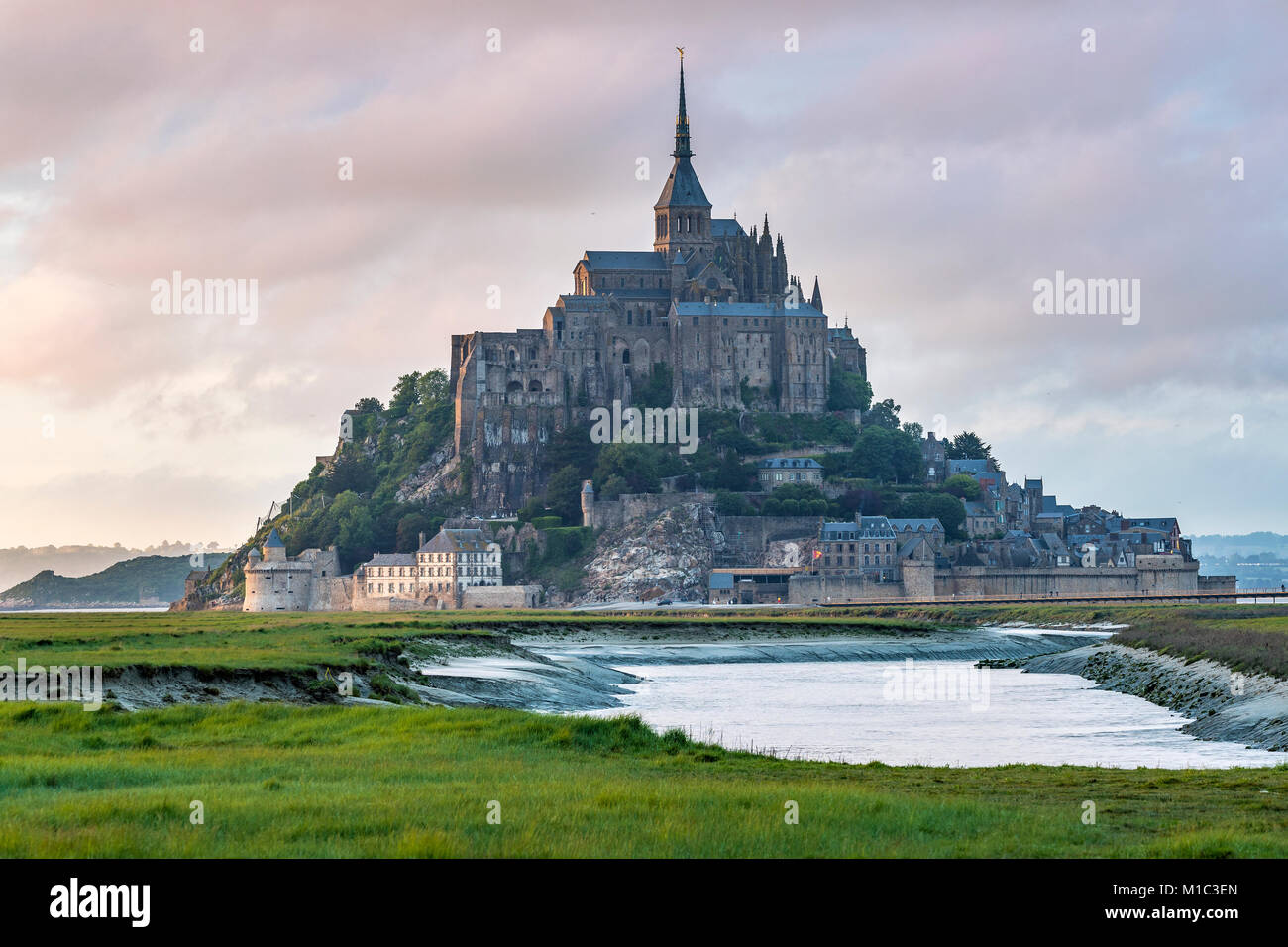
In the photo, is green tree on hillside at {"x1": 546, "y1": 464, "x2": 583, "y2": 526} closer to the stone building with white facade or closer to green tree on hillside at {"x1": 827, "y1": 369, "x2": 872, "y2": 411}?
the stone building with white facade

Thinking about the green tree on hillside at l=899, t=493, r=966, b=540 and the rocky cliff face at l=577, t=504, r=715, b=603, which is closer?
the rocky cliff face at l=577, t=504, r=715, b=603

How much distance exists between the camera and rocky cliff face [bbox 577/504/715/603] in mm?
129875

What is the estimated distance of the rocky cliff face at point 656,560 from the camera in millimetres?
129875

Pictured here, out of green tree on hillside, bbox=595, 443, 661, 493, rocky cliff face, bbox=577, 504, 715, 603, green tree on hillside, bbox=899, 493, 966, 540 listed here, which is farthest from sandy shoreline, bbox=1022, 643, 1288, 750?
green tree on hillside, bbox=595, 443, 661, 493

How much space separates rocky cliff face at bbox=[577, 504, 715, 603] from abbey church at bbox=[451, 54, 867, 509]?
13.3 meters

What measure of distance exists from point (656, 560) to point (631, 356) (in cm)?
2421

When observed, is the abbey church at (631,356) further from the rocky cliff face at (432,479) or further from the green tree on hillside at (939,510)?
the green tree on hillside at (939,510)

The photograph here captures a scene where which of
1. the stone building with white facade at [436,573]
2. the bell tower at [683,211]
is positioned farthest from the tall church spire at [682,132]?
the stone building with white facade at [436,573]

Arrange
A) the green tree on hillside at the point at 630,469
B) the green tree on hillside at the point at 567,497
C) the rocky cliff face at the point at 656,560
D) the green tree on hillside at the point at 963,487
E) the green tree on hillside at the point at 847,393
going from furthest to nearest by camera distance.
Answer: the green tree on hillside at the point at 847,393 < the green tree on hillside at the point at 963,487 < the green tree on hillside at the point at 567,497 < the green tree on hillside at the point at 630,469 < the rocky cliff face at the point at 656,560

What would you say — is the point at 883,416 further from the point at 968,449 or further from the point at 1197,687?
the point at 1197,687

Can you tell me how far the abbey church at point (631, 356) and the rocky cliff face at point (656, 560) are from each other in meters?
13.3

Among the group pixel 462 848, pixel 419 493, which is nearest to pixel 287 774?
pixel 462 848
